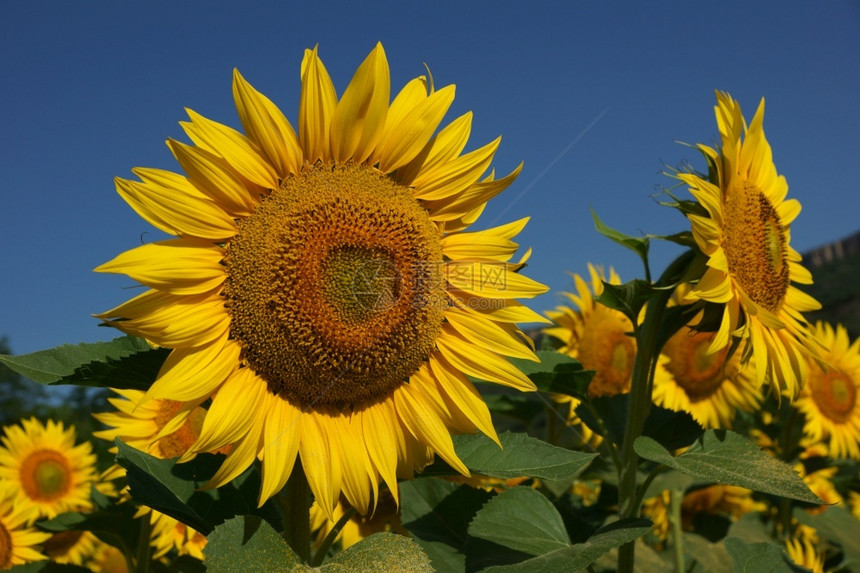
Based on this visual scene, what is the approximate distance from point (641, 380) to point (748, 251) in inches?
23.7

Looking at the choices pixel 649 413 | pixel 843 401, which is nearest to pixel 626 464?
pixel 649 413

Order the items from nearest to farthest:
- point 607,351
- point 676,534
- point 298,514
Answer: point 298,514 < point 676,534 < point 607,351

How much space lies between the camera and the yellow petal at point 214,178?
5.96 ft

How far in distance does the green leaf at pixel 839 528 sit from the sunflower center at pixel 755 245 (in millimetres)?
2209

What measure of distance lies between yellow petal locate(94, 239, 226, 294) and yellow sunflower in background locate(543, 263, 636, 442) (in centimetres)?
274

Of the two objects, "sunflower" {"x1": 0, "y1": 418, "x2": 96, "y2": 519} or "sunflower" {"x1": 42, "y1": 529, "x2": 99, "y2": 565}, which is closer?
"sunflower" {"x1": 42, "y1": 529, "x2": 99, "y2": 565}

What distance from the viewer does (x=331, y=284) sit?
2008mm

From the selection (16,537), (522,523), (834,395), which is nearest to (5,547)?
(16,537)

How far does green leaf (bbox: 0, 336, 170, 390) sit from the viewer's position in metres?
1.79

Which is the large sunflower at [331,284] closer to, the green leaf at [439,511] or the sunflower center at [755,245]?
the green leaf at [439,511]

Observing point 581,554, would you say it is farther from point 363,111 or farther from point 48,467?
point 48,467

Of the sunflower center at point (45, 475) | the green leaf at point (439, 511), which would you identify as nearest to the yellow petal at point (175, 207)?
the green leaf at point (439, 511)

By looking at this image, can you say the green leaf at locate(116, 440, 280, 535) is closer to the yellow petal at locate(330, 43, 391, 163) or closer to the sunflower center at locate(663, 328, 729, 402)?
the yellow petal at locate(330, 43, 391, 163)

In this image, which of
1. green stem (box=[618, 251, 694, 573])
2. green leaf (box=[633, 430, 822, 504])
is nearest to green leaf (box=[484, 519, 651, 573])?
green leaf (box=[633, 430, 822, 504])
